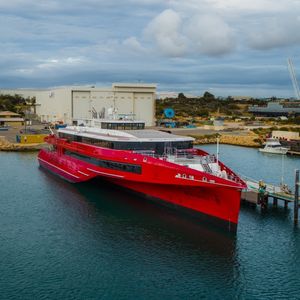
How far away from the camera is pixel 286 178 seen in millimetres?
44469

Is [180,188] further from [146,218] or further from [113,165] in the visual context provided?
[113,165]

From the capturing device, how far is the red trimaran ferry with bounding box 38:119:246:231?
27484mm

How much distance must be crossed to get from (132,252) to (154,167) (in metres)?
7.91

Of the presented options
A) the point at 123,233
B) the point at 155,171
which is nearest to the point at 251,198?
the point at 155,171

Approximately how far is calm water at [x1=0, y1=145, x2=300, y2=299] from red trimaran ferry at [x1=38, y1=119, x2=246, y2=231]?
1339mm

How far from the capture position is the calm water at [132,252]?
2003 cm

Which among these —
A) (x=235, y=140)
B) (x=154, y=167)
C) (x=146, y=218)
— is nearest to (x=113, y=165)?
(x=154, y=167)

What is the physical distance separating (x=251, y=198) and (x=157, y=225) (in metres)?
8.72

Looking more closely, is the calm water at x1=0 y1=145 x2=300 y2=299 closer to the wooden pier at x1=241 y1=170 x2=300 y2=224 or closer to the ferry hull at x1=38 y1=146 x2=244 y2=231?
the wooden pier at x1=241 y1=170 x2=300 y2=224

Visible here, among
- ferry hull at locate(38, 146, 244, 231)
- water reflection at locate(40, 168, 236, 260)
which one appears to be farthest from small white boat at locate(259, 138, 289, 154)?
ferry hull at locate(38, 146, 244, 231)

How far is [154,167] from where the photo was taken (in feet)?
99.7

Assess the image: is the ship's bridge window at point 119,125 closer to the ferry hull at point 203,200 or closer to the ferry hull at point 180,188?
the ferry hull at point 180,188

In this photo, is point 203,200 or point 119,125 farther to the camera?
point 119,125

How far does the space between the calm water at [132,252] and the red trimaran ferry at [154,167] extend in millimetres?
1339
